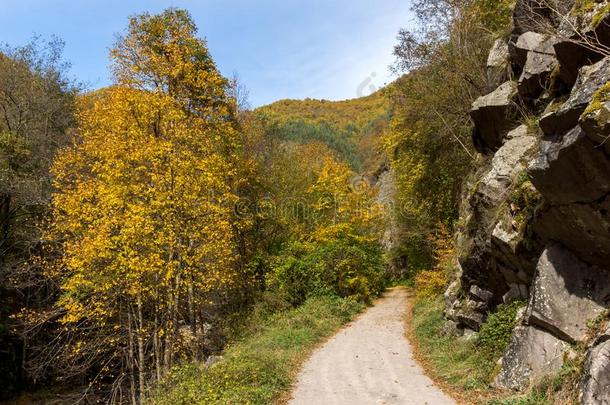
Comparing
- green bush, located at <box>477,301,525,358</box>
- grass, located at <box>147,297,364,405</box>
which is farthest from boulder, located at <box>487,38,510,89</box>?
grass, located at <box>147,297,364,405</box>

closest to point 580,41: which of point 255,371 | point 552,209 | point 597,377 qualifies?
point 552,209

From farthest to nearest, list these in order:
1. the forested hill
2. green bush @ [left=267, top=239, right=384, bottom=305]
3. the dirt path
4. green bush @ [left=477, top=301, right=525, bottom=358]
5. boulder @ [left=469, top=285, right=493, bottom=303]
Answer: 1. the forested hill
2. green bush @ [left=267, top=239, right=384, bottom=305]
3. boulder @ [left=469, top=285, right=493, bottom=303]
4. green bush @ [left=477, top=301, right=525, bottom=358]
5. the dirt path

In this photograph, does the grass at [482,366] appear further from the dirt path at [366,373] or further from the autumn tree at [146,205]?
the autumn tree at [146,205]

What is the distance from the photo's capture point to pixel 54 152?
22859 mm

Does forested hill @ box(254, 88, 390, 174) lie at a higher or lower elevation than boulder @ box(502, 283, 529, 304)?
higher

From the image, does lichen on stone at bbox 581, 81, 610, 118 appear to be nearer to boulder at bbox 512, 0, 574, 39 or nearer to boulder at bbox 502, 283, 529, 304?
boulder at bbox 512, 0, 574, 39

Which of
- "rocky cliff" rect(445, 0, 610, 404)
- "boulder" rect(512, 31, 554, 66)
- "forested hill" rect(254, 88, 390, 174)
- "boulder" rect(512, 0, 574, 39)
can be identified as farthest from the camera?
"forested hill" rect(254, 88, 390, 174)

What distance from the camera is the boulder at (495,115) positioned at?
13.7 meters

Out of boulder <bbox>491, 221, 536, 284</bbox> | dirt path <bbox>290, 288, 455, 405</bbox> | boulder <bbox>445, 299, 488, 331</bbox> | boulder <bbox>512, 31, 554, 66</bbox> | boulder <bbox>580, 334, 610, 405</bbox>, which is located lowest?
dirt path <bbox>290, 288, 455, 405</bbox>

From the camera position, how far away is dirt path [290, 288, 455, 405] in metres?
10.5

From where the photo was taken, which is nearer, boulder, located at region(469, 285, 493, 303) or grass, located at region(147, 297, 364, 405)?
grass, located at region(147, 297, 364, 405)

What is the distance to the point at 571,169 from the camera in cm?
793

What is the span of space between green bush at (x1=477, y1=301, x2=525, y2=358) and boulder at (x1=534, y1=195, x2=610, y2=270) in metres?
2.36

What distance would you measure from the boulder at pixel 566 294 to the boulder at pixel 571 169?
147 centimetres
